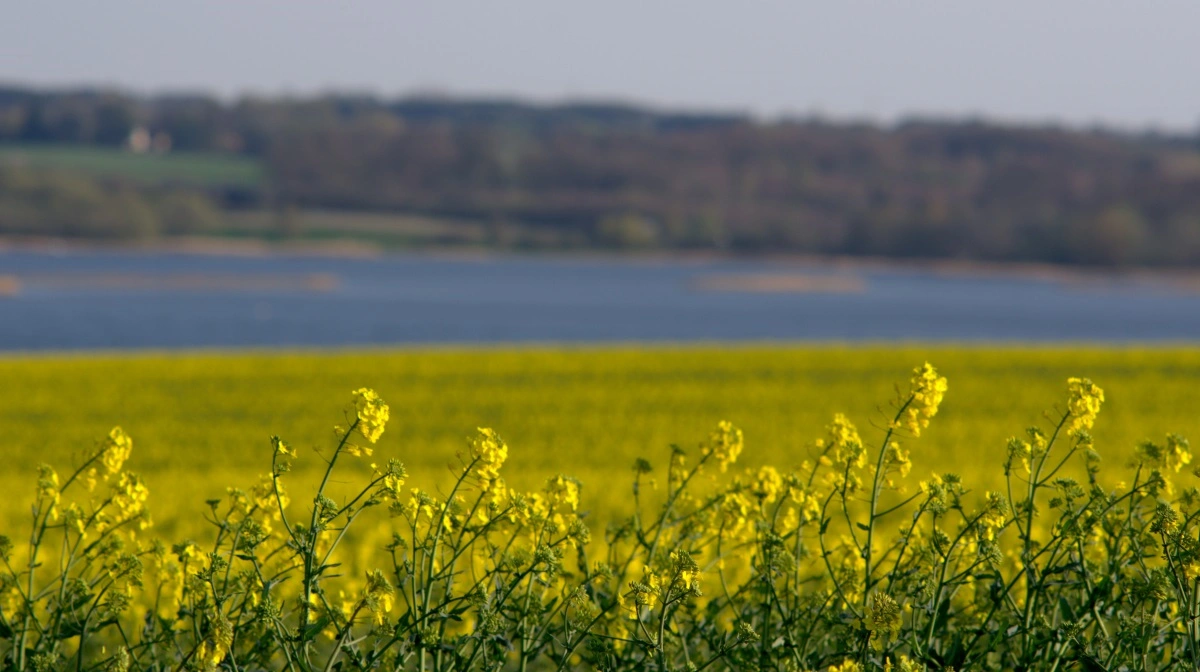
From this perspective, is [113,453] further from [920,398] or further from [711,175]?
[711,175]

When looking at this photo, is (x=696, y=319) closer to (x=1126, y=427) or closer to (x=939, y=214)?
(x=1126, y=427)

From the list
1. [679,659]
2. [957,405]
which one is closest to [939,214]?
[957,405]

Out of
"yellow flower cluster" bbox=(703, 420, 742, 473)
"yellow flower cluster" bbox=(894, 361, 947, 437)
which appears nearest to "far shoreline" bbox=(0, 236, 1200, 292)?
"yellow flower cluster" bbox=(703, 420, 742, 473)

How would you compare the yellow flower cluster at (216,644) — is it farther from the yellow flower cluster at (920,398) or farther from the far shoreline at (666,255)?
the far shoreline at (666,255)

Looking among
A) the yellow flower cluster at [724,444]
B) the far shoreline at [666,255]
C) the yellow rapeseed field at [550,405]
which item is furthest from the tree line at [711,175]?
the yellow flower cluster at [724,444]

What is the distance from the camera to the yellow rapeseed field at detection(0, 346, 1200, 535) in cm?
1647

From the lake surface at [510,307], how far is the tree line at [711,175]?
5522 mm

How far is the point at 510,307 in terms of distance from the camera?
76250 mm

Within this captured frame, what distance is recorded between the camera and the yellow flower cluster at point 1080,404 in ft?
9.01

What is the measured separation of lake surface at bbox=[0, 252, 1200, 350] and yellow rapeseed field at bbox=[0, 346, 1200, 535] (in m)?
18.8

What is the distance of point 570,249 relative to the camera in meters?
132

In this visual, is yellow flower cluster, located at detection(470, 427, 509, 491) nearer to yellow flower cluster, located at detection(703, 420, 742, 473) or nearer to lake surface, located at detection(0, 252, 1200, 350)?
yellow flower cluster, located at detection(703, 420, 742, 473)

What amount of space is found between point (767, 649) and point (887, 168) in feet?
438

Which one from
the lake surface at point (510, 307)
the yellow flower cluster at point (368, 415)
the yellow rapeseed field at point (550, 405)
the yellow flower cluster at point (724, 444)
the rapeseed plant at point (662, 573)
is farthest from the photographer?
the lake surface at point (510, 307)
